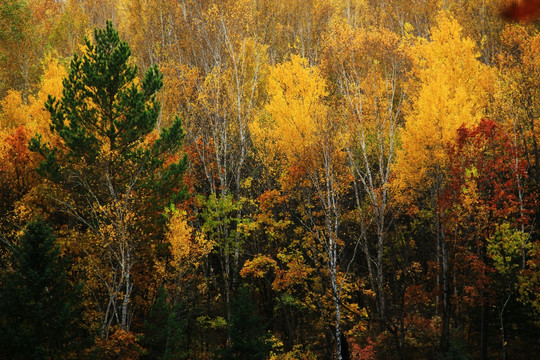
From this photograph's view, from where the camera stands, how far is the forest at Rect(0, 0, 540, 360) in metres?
12.9

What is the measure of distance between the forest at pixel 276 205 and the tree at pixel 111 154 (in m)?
0.07

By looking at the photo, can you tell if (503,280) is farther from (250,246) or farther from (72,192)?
(72,192)

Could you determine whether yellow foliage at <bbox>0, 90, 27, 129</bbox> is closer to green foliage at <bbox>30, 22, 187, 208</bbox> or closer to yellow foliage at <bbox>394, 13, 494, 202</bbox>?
green foliage at <bbox>30, 22, 187, 208</bbox>

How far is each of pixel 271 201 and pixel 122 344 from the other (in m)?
8.53

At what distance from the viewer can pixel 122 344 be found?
12688mm

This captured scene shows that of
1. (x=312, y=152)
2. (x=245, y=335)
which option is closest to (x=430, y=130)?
(x=312, y=152)

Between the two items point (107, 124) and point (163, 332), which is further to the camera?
point (107, 124)

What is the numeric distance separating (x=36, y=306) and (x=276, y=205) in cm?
1195

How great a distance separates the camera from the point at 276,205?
20531mm

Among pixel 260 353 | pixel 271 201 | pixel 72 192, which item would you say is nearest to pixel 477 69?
pixel 271 201

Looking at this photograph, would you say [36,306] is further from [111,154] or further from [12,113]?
[12,113]

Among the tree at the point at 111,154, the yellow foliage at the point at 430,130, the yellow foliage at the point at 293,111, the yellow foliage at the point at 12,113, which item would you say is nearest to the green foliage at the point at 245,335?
the tree at the point at 111,154

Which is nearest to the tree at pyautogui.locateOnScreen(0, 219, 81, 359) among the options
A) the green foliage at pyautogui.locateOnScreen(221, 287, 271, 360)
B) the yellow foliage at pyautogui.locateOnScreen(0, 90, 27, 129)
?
the green foliage at pyautogui.locateOnScreen(221, 287, 271, 360)

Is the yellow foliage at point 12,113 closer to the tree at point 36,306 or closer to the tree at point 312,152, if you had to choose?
the tree at point 312,152
